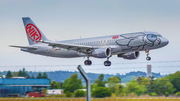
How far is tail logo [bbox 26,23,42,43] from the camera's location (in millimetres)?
50219

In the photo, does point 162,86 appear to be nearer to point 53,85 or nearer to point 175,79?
point 175,79

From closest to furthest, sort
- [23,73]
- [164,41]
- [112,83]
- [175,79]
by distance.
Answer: [175,79] → [112,83] → [23,73] → [164,41]

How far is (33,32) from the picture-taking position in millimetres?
51250

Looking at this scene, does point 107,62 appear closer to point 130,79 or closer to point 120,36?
point 120,36

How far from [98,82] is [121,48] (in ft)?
55.6

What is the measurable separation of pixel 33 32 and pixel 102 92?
1310 inches

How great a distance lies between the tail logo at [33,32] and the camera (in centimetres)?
5022

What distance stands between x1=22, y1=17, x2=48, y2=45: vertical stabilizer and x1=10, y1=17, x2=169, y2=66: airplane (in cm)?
281

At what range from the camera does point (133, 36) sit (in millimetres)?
35938

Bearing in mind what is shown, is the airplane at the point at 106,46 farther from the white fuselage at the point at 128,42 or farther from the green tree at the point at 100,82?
the green tree at the point at 100,82

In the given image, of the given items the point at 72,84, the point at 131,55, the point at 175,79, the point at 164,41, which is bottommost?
the point at 72,84

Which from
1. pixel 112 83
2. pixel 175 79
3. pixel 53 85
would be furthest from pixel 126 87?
pixel 53 85

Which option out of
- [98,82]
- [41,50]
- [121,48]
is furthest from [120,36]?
[98,82]

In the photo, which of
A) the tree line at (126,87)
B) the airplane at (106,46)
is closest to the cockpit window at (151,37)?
the airplane at (106,46)
